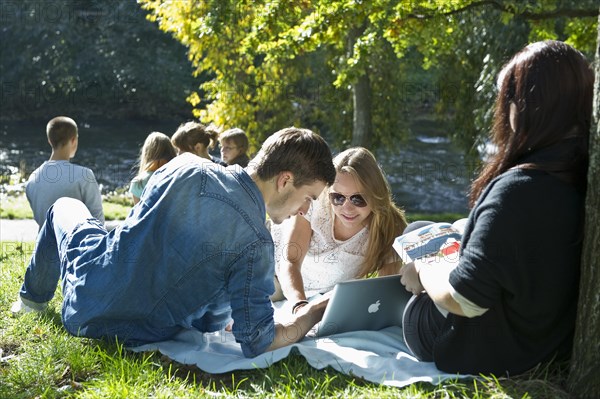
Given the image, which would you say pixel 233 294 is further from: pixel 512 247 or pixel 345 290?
pixel 512 247

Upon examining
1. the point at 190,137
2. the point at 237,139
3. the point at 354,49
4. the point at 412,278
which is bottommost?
the point at 412,278

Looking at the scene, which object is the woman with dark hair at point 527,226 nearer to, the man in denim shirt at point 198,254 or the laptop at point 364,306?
the laptop at point 364,306

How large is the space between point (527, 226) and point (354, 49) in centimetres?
685

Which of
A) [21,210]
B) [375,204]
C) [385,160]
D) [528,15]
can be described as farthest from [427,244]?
[385,160]

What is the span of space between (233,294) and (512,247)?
4.11 feet

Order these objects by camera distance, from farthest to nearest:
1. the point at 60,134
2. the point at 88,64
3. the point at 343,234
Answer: the point at 88,64
the point at 60,134
the point at 343,234

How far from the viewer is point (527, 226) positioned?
114 inches

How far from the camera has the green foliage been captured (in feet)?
103

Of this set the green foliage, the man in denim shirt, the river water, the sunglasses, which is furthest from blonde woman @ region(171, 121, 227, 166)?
the green foliage

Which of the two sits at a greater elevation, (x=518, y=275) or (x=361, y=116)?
(x=518, y=275)

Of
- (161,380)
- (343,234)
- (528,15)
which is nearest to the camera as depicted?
(161,380)

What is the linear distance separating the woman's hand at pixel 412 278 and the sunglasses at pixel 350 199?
3.46 feet

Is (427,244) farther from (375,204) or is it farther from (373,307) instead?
(375,204)

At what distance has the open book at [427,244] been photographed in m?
3.55
